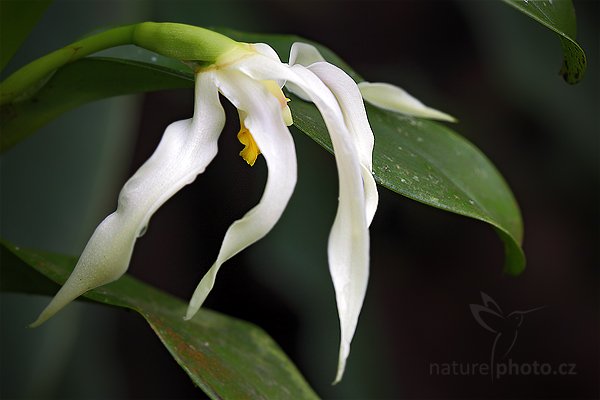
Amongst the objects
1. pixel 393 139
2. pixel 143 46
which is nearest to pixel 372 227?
pixel 393 139

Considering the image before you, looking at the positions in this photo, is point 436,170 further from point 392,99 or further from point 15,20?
point 15,20

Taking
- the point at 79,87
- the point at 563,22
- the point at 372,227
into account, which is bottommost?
the point at 372,227

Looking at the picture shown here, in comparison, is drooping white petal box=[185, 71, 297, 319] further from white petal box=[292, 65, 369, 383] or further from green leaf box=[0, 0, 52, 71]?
green leaf box=[0, 0, 52, 71]

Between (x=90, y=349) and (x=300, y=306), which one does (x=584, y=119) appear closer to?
(x=300, y=306)

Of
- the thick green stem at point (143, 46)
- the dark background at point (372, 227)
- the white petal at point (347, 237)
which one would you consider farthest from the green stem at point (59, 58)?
the dark background at point (372, 227)

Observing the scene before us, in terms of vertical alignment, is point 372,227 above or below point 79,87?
below

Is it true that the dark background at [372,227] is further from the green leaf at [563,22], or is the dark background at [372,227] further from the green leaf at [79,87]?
the green leaf at [563,22]
